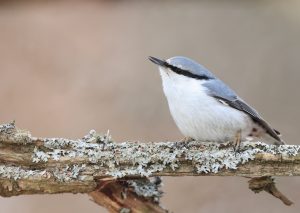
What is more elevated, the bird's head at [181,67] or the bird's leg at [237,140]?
the bird's head at [181,67]

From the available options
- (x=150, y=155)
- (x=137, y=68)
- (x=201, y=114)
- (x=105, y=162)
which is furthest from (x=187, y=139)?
(x=137, y=68)

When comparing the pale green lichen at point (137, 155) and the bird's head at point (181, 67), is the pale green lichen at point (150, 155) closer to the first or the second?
the pale green lichen at point (137, 155)

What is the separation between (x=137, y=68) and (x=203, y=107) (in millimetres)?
1160

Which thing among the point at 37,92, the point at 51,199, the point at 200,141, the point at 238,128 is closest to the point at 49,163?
the point at 200,141

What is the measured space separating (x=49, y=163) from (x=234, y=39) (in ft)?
5.26

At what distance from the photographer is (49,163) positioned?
1.94 metres

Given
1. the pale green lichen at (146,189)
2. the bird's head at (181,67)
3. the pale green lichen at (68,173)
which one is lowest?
the pale green lichen at (146,189)

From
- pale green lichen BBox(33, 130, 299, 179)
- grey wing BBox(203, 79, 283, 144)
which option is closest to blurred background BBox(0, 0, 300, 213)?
grey wing BBox(203, 79, 283, 144)

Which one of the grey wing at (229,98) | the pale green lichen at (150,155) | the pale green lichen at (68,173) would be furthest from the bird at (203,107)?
the pale green lichen at (68,173)

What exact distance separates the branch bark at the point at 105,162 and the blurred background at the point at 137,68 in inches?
33.8

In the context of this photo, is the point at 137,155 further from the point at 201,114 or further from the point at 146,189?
the point at 201,114

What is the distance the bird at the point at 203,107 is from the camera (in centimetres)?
208

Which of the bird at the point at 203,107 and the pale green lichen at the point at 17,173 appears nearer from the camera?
the pale green lichen at the point at 17,173

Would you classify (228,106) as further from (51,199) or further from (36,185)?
(51,199)
